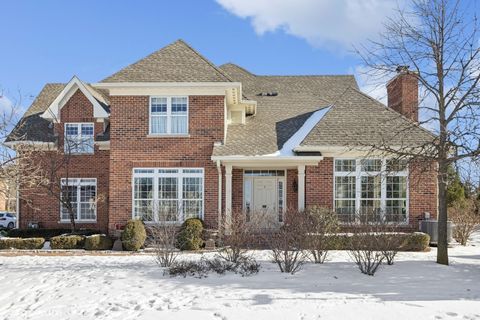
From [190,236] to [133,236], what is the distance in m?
Result: 1.92

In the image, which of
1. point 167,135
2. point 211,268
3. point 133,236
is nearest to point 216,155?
point 167,135

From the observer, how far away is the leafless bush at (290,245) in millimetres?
11258

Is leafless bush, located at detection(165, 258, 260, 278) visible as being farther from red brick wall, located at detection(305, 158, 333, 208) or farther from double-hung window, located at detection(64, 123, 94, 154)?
double-hung window, located at detection(64, 123, 94, 154)

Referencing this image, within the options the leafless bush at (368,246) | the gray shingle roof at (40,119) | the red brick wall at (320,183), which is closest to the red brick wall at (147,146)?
the gray shingle roof at (40,119)

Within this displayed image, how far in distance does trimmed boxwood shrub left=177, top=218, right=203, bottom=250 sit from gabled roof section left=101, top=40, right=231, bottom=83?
5245 mm

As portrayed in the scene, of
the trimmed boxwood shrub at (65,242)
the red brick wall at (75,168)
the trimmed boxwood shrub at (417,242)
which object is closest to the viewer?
the trimmed boxwood shrub at (417,242)

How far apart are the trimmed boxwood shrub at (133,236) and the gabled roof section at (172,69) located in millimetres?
5271

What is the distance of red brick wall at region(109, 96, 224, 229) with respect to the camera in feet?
59.8

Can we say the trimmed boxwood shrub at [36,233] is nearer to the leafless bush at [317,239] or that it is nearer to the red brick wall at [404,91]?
the leafless bush at [317,239]

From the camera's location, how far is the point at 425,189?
58.8 ft

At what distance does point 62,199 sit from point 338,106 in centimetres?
1179

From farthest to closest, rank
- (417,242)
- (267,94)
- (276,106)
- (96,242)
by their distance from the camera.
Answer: (267,94)
(276,106)
(96,242)
(417,242)

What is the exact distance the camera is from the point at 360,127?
18.5 metres

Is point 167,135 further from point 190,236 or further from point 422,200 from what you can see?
point 422,200
